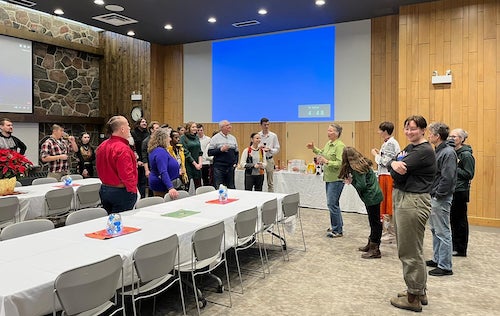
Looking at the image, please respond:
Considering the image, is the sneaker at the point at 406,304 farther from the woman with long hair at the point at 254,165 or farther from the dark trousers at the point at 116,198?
the woman with long hair at the point at 254,165

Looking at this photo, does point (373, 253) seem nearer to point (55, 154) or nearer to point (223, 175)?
point (223, 175)

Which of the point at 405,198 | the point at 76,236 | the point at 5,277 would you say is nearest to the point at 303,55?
the point at 405,198

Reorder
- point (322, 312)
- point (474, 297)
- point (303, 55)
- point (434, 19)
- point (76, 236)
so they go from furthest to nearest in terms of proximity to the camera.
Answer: point (303, 55) → point (434, 19) → point (474, 297) → point (322, 312) → point (76, 236)

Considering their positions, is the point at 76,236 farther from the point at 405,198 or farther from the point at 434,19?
the point at 434,19

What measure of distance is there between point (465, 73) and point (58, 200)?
6340 mm

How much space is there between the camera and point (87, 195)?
5266 millimetres

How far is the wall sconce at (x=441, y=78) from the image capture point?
21.5ft

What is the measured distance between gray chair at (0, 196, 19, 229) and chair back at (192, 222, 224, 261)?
7.75 feet

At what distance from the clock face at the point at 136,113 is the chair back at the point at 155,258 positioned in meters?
7.65

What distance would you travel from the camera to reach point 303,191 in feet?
25.6

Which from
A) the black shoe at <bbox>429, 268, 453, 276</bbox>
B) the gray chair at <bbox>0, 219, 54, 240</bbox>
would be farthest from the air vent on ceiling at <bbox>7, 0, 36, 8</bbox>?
the black shoe at <bbox>429, 268, 453, 276</bbox>

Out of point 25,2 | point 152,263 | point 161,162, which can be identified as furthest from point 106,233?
point 25,2

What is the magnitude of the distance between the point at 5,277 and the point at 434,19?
6.99 metres

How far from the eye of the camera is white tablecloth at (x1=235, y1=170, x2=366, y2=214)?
7367mm
